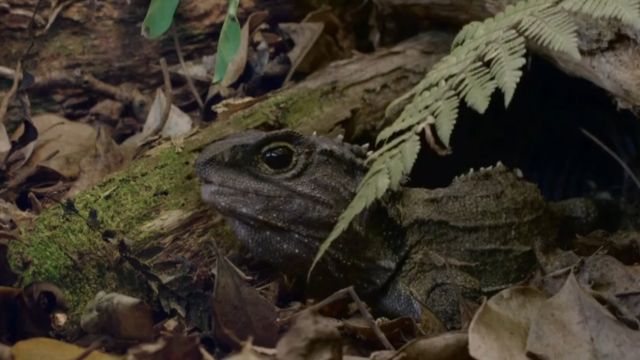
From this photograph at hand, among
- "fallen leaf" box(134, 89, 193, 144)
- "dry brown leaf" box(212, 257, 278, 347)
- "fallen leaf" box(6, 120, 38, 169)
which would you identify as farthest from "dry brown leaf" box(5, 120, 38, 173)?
"dry brown leaf" box(212, 257, 278, 347)

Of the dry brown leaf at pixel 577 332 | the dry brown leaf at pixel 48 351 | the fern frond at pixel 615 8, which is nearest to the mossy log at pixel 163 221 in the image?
the dry brown leaf at pixel 48 351

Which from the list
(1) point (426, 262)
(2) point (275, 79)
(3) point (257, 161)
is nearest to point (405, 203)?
(1) point (426, 262)

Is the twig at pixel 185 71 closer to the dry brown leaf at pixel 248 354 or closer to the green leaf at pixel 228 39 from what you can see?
the green leaf at pixel 228 39

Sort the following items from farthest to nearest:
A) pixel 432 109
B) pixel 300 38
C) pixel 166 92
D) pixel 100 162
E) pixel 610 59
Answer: pixel 300 38 → pixel 166 92 → pixel 100 162 → pixel 610 59 → pixel 432 109

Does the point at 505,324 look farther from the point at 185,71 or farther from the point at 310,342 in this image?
the point at 185,71

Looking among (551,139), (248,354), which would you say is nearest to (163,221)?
(248,354)

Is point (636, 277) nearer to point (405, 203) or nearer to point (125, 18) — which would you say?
point (405, 203)
